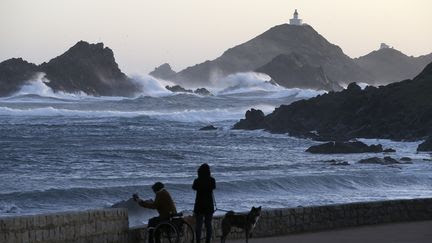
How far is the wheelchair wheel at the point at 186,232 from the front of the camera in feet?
36.6

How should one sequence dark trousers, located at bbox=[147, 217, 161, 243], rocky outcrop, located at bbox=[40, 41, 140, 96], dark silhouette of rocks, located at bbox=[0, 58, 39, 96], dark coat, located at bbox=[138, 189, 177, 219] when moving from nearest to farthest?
dark trousers, located at bbox=[147, 217, 161, 243] → dark coat, located at bbox=[138, 189, 177, 219] → dark silhouette of rocks, located at bbox=[0, 58, 39, 96] → rocky outcrop, located at bbox=[40, 41, 140, 96]

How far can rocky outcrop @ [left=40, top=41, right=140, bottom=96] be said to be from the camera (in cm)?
11531

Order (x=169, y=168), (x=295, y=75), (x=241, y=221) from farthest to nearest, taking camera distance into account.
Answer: (x=295, y=75) → (x=169, y=168) → (x=241, y=221)

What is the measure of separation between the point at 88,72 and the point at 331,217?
108m

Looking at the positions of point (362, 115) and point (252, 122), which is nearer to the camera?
point (362, 115)

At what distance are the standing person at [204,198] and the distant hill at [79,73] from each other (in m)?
98.7

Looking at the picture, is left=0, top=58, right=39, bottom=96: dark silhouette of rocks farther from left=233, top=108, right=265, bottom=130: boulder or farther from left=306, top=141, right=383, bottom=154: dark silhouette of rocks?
left=306, top=141, right=383, bottom=154: dark silhouette of rocks

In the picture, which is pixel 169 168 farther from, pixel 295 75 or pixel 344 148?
pixel 295 75

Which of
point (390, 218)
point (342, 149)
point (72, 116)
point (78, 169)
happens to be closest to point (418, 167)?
point (342, 149)

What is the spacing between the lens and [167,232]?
11.1 meters

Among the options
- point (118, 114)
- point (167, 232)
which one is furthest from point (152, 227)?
point (118, 114)

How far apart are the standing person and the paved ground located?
134 cm

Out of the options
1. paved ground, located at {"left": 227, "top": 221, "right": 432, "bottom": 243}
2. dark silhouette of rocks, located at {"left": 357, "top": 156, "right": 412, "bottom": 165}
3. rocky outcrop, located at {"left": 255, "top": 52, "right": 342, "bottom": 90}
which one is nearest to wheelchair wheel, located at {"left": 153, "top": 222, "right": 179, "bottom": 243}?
paved ground, located at {"left": 227, "top": 221, "right": 432, "bottom": 243}

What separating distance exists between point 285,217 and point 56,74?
10376 centimetres
